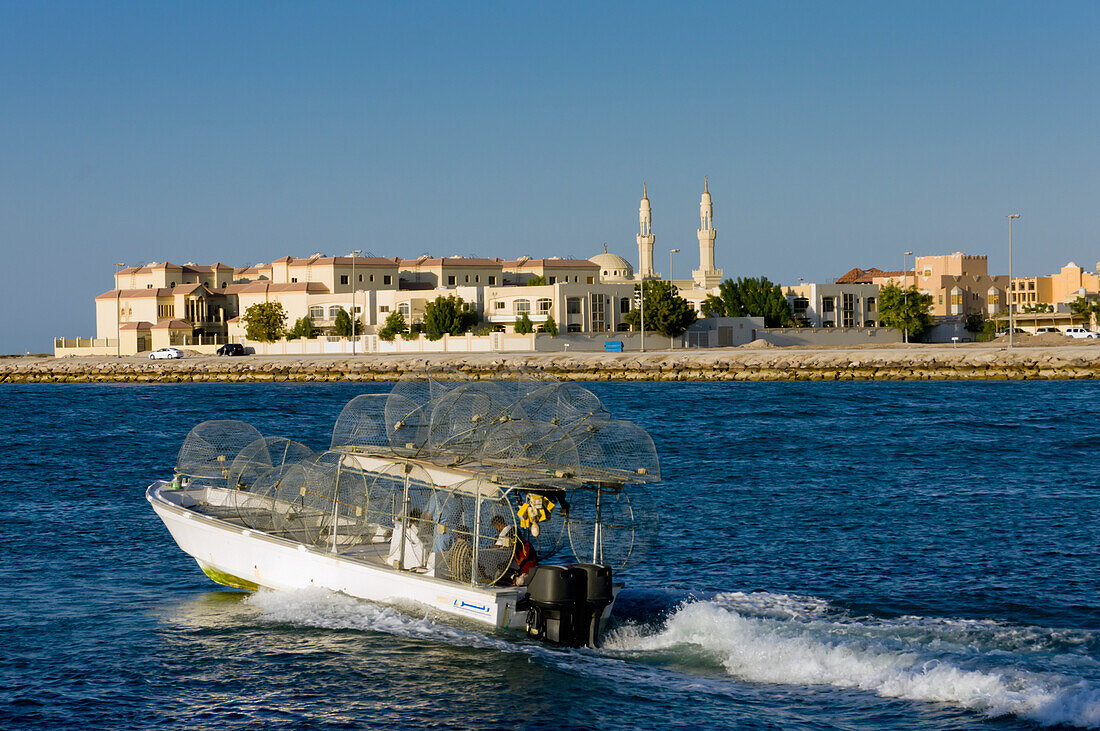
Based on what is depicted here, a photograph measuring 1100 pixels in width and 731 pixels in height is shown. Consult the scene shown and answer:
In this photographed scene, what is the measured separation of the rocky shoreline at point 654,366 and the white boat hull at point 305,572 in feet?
152

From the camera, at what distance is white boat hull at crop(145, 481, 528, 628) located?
14031 mm

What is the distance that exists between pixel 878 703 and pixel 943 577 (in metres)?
6.11

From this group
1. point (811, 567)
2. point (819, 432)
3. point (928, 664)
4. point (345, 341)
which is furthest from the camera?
point (345, 341)

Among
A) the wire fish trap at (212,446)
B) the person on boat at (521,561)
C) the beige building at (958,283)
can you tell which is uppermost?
the beige building at (958,283)

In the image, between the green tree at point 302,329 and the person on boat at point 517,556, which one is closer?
the person on boat at point 517,556

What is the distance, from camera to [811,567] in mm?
18766

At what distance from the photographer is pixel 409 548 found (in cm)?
1530

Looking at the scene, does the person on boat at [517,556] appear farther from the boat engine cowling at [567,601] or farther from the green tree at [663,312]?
the green tree at [663,312]

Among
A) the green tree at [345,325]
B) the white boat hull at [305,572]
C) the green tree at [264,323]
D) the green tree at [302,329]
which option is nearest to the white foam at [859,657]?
the white boat hull at [305,572]

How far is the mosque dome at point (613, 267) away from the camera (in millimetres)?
132625

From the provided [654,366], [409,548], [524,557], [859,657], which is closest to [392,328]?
[654,366]

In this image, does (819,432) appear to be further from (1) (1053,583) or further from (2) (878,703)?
(2) (878,703)

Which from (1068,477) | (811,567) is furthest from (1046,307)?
(811,567)

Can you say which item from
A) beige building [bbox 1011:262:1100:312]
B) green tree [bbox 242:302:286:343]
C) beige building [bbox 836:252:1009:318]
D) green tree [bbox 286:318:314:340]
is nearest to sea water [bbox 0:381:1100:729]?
green tree [bbox 286:318:314:340]
